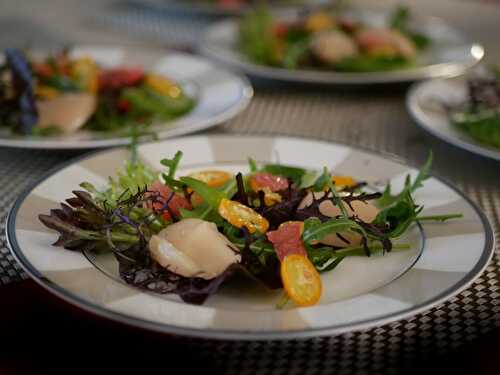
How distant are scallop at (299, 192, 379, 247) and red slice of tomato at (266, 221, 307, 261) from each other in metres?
0.06

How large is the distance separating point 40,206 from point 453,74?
4.37 feet

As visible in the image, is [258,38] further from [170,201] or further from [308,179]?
[170,201]

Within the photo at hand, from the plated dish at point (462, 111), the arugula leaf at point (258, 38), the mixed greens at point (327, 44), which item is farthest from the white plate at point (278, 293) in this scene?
the arugula leaf at point (258, 38)

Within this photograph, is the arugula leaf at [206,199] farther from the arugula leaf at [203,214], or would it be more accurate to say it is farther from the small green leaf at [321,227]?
the small green leaf at [321,227]

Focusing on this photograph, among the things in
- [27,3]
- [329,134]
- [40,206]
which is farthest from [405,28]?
[40,206]

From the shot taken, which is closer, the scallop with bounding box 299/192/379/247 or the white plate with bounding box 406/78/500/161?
the scallop with bounding box 299/192/379/247

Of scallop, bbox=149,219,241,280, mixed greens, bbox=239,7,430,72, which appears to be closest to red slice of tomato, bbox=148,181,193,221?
scallop, bbox=149,219,241,280

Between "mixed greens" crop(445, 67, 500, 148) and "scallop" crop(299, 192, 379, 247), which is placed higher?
"mixed greens" crop(445, 67, 500, 148)

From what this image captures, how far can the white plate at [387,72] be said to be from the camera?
79.0 inches

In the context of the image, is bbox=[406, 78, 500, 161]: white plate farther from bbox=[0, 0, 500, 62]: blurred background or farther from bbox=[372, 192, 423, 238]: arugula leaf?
bbox=[0, 0, 500, 62]: blurred background

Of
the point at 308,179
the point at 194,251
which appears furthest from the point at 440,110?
the point at 194,251

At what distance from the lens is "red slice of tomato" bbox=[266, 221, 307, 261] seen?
3.22ft

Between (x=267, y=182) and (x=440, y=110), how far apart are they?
0.73 m

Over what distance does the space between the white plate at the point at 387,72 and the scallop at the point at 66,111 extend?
57 centimetres
